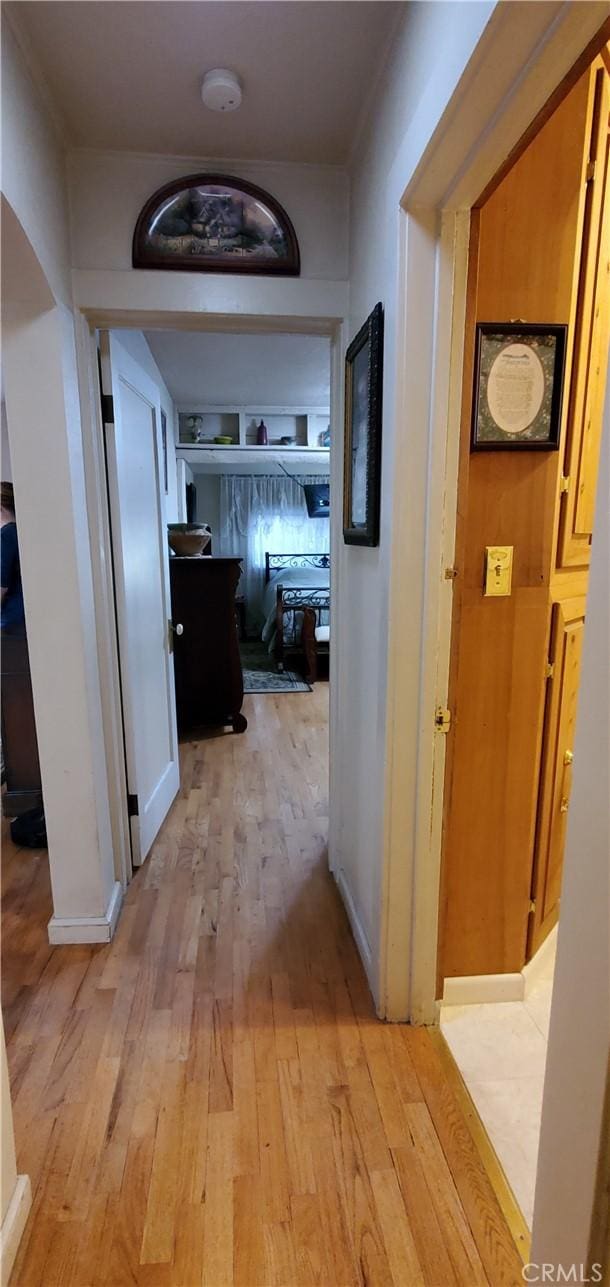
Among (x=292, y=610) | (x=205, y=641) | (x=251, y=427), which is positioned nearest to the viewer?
(x=205, y=641)

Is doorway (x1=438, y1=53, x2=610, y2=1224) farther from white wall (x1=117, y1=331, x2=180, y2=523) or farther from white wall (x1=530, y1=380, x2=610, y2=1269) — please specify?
white wall (x1=117, y1=331, x2=180, y2=523)

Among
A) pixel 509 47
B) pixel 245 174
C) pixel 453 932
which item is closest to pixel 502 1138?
pixel 453 932

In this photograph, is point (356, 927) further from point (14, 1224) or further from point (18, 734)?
point (18, 734)

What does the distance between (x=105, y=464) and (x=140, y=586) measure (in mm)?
514

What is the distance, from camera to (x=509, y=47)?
832mm

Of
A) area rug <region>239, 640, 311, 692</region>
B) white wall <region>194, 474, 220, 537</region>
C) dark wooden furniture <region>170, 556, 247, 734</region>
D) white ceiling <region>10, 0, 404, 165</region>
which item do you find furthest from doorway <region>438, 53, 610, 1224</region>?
white wall <region>194, 474, 220, 537</region>

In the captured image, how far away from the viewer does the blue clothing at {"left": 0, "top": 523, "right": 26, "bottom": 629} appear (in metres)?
2.50

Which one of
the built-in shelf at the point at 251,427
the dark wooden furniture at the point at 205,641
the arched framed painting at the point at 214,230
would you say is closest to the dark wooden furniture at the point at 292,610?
the built-in shelf at the point at 251,427

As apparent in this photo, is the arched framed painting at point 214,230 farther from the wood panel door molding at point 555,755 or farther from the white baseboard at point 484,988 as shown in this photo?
the white baseboard at point 484,988

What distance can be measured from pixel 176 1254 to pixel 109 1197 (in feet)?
0.60

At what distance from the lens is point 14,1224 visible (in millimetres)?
1102

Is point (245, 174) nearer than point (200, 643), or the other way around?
point (245, 174)

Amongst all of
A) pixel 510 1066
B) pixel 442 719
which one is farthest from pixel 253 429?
pixel 510 1066

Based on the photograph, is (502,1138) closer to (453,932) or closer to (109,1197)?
(453,932)
